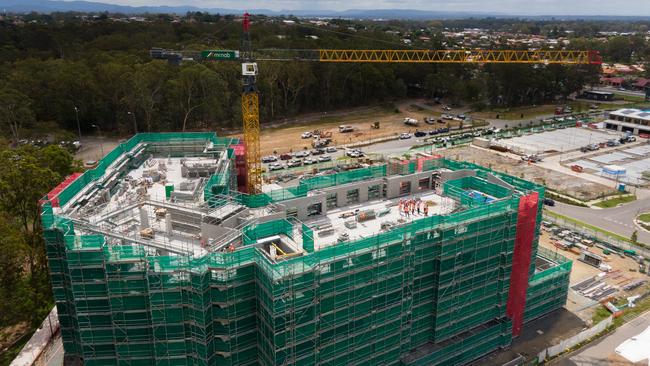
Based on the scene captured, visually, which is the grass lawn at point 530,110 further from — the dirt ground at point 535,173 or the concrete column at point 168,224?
the concrete column at point 168,224

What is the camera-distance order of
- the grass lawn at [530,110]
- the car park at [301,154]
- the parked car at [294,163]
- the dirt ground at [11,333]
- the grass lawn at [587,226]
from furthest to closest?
the grass lawn at [530,110]
the car park at [301,154]
the parked car at [294,163]
the grass lawn at [587,226]
the dirt ground at [11,333]

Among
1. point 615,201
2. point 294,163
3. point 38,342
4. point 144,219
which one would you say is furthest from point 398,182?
point 615,201

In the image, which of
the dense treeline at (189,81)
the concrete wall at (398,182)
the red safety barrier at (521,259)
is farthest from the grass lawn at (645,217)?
the dense treeline at (189,81)

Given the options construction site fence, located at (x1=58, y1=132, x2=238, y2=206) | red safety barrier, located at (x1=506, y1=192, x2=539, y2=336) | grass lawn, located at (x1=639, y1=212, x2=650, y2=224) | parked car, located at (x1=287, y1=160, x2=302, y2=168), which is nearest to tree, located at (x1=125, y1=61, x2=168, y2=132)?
parked car, located at (x1=287, y1=160, x2=302, y2=168)

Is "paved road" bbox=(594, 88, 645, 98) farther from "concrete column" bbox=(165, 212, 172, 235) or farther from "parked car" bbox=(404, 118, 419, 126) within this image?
"concrete column" bbox=(165, 212, 172, 235)

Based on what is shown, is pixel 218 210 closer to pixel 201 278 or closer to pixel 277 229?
pixel 277 229
